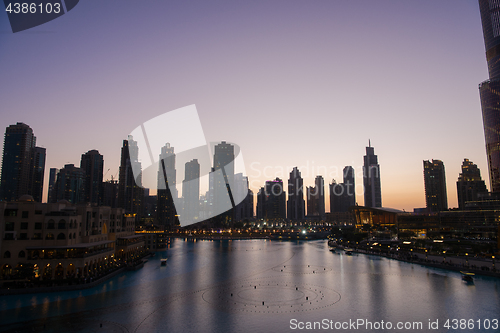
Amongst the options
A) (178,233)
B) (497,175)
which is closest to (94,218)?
(178,233)

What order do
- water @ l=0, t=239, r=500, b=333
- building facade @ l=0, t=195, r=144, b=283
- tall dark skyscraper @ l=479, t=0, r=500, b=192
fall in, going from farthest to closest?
tall dark skyscraper @ l=479, t=0, r=500, b=192 < building facade @ l=0, t=195, r=144, b=283 < water @ l=0, t=239, r=500, b=333


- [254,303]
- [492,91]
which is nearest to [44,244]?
[254,303]

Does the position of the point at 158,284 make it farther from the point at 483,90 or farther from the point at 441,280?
the point at 483,90

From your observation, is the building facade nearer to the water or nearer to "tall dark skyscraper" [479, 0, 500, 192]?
the water

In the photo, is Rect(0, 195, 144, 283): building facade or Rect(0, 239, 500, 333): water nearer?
Rect(0, 239, 500, 333): water

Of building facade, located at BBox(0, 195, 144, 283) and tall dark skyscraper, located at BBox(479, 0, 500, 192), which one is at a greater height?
tall dark skyscraper, located at BBox(479, 0, 500, 192)

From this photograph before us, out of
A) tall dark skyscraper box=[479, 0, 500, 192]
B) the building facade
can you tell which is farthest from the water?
tall dark skyscraper box=[479, 0, 500, 192]

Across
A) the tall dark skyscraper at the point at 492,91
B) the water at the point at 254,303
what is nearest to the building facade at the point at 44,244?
the water at the point at 254,303
